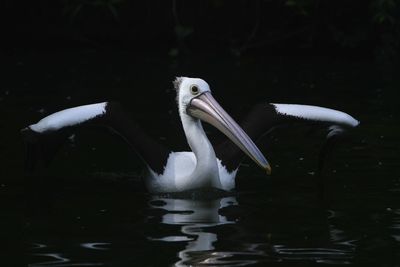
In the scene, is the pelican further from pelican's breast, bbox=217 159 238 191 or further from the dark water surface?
the dark water surface

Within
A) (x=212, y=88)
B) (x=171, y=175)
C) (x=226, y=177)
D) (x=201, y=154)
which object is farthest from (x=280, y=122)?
(x=212, y=88)

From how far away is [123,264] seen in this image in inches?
225

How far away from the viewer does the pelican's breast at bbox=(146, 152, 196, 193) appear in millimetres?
7973

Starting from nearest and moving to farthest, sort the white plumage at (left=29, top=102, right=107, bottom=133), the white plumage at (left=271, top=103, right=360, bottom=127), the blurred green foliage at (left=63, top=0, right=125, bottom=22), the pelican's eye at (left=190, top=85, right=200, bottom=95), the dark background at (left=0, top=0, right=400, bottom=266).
A: the dark background at (left=0, top=0, right=400, bottom=266) < the white plumage at (left=29, top=102, right=107, bottom=133) < the pelican's eye at (left=190, top=85, right=200, bottom=95) < the white plumage at (left=271, top=103, right=360, bottom=127) < the blurred green foliage at (left=63, top=0, right=125, bottom=22)

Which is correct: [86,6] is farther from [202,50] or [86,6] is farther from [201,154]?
[201,154]

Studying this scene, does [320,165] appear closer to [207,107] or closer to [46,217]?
[207,107]

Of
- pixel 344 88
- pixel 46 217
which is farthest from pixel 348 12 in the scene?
pixel 46 217

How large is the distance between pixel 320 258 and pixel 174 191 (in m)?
2.26

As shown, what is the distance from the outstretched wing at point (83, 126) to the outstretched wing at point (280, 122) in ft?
1.70

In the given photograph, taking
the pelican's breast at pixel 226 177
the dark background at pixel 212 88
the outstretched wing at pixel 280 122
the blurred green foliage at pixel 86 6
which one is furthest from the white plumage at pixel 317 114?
the blurred green foliage at pixel 86 6

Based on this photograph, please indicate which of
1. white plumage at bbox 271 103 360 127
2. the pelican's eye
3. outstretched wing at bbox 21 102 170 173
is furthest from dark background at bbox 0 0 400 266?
the pelican's eye

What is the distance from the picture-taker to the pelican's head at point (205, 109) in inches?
307

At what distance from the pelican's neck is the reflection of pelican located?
21 centimetres

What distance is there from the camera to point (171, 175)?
8.00m
